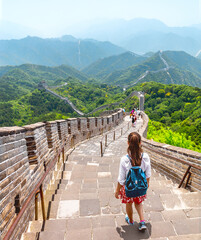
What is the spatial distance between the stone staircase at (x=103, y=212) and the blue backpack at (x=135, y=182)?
512mm

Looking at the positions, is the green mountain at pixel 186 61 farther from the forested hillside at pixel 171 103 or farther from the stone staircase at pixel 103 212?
the stone staircase at pixel 103 212

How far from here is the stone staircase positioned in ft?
6.91

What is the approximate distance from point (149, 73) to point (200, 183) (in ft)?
349

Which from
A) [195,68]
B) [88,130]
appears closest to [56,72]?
[195,68]

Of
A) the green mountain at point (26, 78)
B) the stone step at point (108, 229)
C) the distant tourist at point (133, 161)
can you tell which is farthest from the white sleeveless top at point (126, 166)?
the green mountain at point (26, 78)

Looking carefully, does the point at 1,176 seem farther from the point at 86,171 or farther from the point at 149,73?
the point at 149,73

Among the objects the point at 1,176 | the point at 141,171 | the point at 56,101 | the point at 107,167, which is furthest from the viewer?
the point at 56,101

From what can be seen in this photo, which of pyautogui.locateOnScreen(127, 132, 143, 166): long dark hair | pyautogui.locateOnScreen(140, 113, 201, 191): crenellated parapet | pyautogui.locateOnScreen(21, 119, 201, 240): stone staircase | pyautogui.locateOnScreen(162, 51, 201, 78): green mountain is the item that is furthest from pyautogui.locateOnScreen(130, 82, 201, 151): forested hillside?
pyautogui.locateOnScreen(162, 51, 201, 78): green mountain

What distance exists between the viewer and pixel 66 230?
7.09 ft

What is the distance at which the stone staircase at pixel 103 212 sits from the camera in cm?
211

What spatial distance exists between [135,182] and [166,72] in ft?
359

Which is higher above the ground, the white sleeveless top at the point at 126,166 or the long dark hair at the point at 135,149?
the long dark hair at the point at 135,149

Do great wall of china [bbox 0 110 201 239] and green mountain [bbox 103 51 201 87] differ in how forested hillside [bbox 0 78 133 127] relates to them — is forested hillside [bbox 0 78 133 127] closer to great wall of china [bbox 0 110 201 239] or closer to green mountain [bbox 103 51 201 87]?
great wall of china [bbox 0 110 201 239]

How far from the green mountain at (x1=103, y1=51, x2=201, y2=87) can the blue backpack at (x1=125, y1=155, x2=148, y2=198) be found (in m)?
97.6
